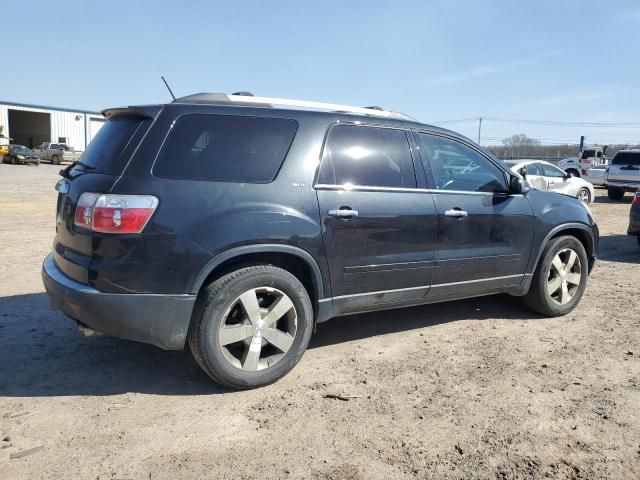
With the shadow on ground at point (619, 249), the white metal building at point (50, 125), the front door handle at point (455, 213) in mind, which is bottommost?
the shadow on ground at point (619, 249)

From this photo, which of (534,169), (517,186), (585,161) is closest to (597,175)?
(585,161)

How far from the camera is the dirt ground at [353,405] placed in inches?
105

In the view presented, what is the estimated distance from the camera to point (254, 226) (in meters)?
3.32

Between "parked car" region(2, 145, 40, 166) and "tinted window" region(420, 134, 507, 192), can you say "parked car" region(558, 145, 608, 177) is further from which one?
"parked car" region(2, 145, 40, 166)

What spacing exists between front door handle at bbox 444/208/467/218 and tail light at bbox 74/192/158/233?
230cm

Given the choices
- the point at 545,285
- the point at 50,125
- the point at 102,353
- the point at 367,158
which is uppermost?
the point at 50,125

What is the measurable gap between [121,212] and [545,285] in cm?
387

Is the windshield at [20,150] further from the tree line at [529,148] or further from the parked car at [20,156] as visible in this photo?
the tree line at [529,148]

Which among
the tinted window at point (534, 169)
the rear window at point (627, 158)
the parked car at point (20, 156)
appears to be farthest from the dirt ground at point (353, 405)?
the parked car at point (20, 156)

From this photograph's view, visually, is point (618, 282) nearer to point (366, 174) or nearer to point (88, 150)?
point (366, 174)

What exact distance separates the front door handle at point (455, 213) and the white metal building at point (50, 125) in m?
51.9

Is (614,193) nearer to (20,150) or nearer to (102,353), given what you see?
(102,353)

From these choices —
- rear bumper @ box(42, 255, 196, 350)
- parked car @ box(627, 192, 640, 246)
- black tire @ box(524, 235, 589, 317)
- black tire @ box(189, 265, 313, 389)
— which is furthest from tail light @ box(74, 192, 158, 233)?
parked car @ box(627, 192, 640, 246)

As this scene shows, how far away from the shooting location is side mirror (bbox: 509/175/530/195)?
15.3ft
